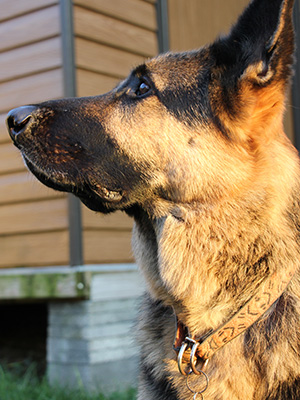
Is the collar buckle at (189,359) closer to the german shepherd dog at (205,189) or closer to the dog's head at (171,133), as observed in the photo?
the german shepherd dog at (205,189)

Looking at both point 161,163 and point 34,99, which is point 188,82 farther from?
point 34,99

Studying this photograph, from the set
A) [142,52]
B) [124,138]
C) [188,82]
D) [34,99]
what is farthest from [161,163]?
[142,52]

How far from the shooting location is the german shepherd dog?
70.7 inches

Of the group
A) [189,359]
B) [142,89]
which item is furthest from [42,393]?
[142,89]

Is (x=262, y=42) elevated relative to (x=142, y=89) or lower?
elevated

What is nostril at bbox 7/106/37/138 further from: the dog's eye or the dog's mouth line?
the dog's eye

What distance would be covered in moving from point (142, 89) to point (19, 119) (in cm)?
54

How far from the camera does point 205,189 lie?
1968 millimetres

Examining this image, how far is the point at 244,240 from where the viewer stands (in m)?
1.87

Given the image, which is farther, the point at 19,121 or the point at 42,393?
the point at 42,393

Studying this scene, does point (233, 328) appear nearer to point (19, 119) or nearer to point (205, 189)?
point (205, 189)

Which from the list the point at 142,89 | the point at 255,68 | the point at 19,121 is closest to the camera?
the point at 255,68

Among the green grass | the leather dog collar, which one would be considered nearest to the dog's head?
the leather dog collar

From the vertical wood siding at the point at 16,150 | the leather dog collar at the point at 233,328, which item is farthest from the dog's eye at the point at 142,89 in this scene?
the vertical wood siding at the point at 16,150
